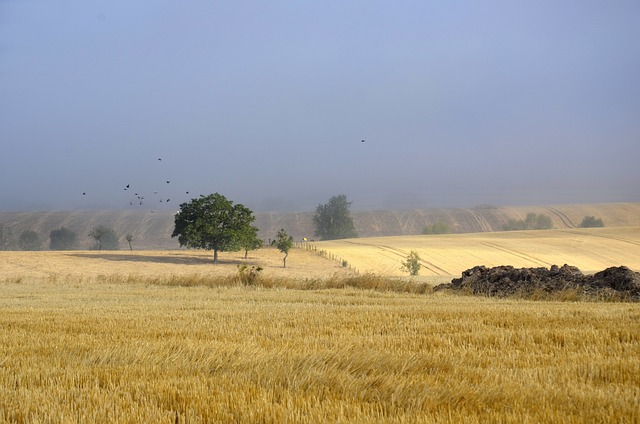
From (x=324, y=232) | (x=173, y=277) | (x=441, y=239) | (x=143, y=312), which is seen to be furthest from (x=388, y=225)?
(x=143, y=312)

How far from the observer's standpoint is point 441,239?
364 ft

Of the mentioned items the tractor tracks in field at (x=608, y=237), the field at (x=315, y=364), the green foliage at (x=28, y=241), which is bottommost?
the green foliage at (x=28, y=241)

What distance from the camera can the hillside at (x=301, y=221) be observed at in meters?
168

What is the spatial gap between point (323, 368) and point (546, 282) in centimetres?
1909

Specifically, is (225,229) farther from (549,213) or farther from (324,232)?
(549,213)

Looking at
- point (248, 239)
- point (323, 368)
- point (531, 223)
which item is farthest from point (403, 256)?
point (531, 223)

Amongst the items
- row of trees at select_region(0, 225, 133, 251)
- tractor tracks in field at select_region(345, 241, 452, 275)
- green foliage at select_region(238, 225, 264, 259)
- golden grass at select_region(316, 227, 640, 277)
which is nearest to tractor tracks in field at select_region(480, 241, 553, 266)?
golden grass at select_region(316, 227, 640, 277)

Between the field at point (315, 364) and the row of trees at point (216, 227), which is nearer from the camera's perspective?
the field at point (315, 364)

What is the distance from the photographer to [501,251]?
93.9 meters

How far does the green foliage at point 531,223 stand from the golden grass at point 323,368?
162637 mm

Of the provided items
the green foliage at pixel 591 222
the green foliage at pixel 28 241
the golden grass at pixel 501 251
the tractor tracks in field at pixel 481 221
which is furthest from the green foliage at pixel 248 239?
the green foliage at pixel 591 222

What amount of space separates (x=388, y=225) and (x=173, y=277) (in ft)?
543

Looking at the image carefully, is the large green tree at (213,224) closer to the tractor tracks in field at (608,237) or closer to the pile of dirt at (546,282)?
the pile of dirt at (546,282)

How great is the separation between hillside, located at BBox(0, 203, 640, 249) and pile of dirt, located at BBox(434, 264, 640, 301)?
13762cm
